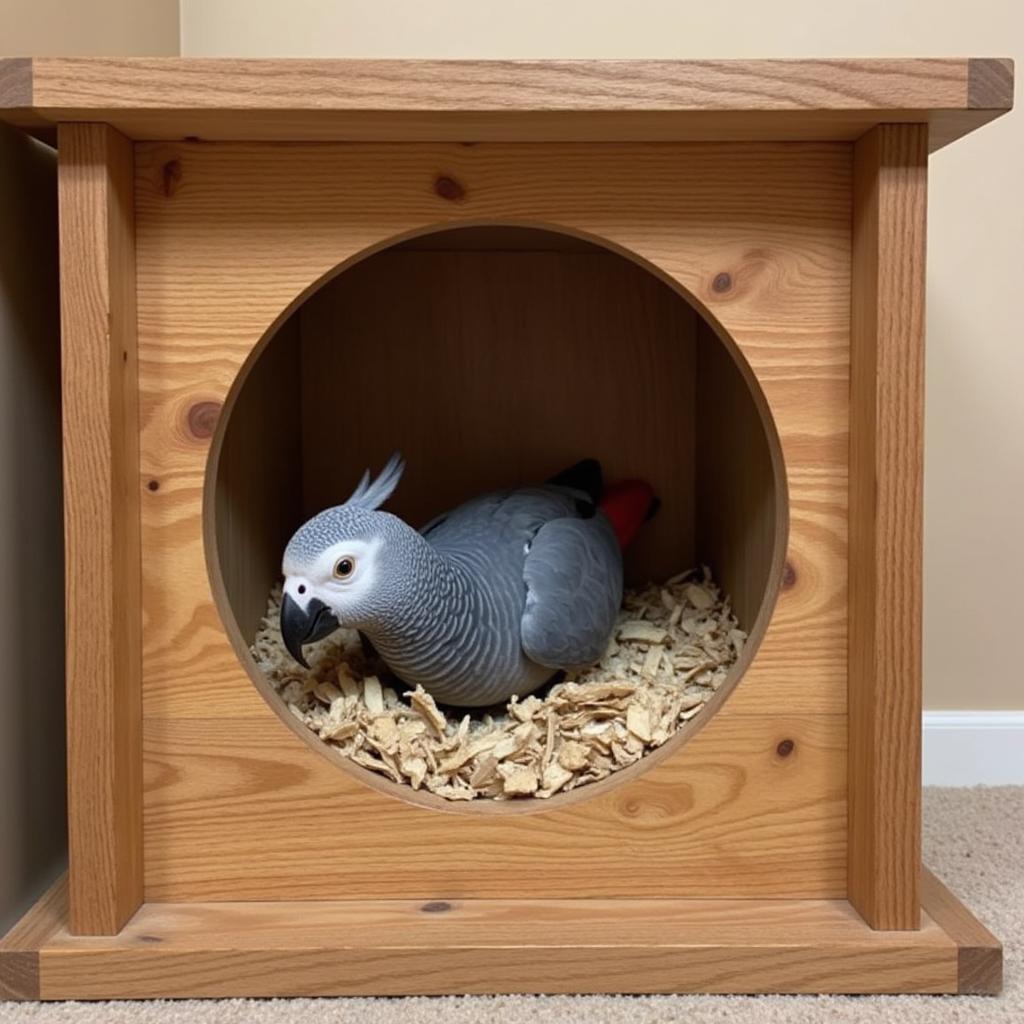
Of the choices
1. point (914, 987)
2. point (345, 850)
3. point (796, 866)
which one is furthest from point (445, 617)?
point (914, 987)

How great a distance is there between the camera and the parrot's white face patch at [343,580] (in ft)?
3.16

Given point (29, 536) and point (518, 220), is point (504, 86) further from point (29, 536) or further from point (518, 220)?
point (29, 536)

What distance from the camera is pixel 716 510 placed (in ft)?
4.29

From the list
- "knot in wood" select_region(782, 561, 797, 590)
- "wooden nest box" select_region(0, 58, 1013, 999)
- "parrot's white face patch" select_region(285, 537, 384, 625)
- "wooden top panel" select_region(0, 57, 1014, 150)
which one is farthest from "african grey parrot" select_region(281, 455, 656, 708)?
"wooden top panel" select_region(0, 57, 1014, 150)

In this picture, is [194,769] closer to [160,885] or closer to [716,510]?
[160,885]

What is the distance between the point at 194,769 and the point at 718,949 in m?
0.40

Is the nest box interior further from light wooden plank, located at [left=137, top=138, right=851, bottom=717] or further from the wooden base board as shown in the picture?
the wooden base board

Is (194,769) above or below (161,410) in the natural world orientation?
below

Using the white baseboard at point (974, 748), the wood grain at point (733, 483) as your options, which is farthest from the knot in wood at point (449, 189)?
the white baseboard at point (974, 748)

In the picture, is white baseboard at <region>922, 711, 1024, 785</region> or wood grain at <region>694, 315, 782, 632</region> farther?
white baseboard at <region>922, 711, 1024, 785</region>

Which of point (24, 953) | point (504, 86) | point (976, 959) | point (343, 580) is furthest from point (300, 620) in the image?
point (976, 959)

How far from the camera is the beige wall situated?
917mm

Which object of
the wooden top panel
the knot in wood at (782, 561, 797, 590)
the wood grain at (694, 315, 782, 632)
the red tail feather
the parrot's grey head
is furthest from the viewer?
the red tail feather

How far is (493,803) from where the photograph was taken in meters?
0.91
